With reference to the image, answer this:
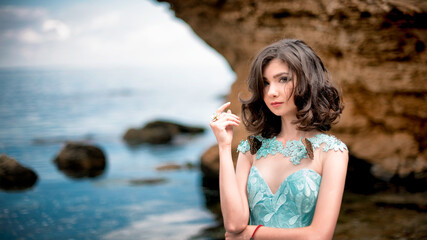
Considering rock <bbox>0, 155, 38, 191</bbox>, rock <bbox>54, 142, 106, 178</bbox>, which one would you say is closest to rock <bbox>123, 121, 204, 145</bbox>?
rock <bbox>54, 142, 106, 178</bbox>

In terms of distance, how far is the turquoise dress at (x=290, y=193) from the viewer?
2.35 metres

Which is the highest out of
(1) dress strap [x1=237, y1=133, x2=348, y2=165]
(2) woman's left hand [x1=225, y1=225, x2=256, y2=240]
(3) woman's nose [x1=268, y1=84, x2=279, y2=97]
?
(3) woman's nose [x1=268, y1=84, x2=279, y2=97]

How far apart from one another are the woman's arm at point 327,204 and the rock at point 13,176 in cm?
783

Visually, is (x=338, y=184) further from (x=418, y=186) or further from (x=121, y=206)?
(x=121, y=206)

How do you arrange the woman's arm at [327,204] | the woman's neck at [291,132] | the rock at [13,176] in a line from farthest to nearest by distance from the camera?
1. the rock at [13,176]
2. the woman's neck at [291,132]
3. the woman's arm at [327,204]

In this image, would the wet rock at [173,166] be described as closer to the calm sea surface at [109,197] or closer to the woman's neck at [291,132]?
the calm sea surface at [109,197]

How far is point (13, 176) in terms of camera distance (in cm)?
915

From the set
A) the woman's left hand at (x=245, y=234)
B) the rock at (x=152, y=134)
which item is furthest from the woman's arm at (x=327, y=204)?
the rock at (x=152, y=134)

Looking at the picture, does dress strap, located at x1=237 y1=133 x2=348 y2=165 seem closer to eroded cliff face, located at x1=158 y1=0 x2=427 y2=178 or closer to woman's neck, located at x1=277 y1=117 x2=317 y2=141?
woman's neck, located at x1=277 y1=117 x2=317 y2=141

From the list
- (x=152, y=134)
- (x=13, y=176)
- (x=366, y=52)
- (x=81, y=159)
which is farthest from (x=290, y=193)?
(x=152, y=134)

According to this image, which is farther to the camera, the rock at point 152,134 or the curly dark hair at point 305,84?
the rock at point 152,134

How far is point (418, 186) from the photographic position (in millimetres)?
6875

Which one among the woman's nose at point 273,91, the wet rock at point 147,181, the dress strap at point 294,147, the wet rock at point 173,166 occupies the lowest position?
the wet rock at point 173,166

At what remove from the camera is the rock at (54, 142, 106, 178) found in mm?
10703
